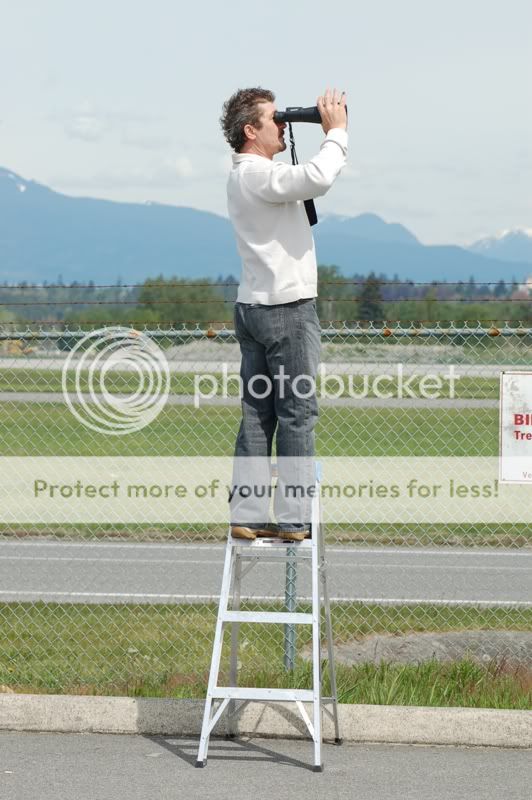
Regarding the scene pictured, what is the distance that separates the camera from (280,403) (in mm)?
5461

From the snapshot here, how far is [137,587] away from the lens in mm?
11039

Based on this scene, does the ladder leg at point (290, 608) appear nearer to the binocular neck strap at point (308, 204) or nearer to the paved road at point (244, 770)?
the paved road at point (244, 770)

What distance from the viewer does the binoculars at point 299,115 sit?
5328 mm

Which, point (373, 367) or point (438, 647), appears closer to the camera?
point (438, 647)

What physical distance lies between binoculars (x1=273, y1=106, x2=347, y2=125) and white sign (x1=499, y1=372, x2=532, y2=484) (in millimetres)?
2602

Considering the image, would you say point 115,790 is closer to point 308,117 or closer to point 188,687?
point 188,687

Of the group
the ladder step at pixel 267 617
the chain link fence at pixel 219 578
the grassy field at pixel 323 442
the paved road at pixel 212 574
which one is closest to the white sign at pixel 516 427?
the chain link fence at pixel 219 578

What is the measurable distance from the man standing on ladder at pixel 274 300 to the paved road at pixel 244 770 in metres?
0.97

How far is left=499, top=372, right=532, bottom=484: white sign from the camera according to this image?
7425 mm

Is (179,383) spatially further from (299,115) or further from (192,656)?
(299,115)

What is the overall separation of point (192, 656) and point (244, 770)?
2.77 meters

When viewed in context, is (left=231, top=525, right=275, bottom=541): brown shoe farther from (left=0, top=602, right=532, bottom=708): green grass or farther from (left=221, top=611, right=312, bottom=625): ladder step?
(left=0, top=602, right=532, bottom=708): green grass

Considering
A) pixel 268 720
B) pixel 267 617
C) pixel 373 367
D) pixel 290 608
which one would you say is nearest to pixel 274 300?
pixel 267 617

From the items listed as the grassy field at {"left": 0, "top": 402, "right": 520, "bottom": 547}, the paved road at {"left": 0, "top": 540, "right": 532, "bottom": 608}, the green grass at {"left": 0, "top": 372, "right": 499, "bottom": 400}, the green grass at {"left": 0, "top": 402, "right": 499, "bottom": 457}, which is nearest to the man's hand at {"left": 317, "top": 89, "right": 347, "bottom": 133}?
the green grass at {"left": 0, "top": 372, "right": 499, "bottom": 400}
